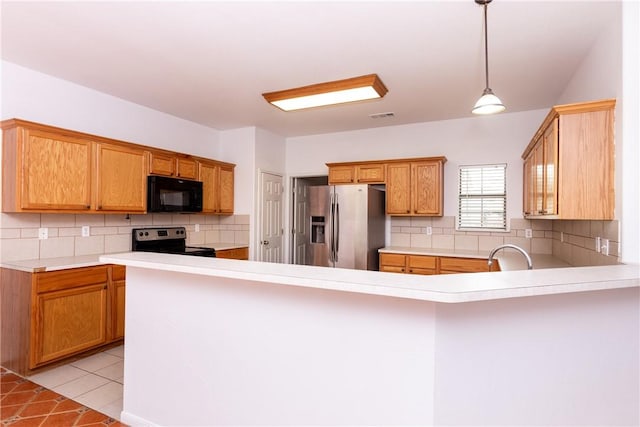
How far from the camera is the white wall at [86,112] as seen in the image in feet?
9.95

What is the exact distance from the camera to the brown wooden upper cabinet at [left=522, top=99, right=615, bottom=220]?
210 cm

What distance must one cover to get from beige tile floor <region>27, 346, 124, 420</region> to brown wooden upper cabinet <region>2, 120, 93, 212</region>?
4.45 ft

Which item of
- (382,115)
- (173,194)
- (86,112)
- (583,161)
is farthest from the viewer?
(382,115)

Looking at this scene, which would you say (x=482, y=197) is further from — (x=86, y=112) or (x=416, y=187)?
(x=86, y=112)

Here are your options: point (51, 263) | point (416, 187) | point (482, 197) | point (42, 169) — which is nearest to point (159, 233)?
point (51, 263)

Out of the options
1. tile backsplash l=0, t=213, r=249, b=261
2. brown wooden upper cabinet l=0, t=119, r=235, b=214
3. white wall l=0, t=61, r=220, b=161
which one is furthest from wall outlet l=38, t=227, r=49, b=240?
white wall l=0, t=61, r=220, b=161

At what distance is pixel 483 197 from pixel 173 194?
Answer: 3.86 meters

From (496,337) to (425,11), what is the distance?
1962mm

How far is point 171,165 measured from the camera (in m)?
4.14

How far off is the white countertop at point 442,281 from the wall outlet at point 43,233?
2355mm

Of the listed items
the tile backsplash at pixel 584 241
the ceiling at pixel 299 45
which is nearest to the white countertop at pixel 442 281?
the tile backsplash at pixel 584 241

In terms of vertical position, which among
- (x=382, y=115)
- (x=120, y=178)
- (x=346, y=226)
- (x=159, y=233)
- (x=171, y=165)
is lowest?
(x=159, y=233)

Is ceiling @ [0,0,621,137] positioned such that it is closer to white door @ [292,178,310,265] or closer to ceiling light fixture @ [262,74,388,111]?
ceiling light fixture @ [262,74,388,111]

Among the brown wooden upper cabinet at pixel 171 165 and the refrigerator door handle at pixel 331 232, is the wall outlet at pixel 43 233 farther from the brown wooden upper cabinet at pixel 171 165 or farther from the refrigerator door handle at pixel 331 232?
the refrigerator door handle at pixel 331 232
